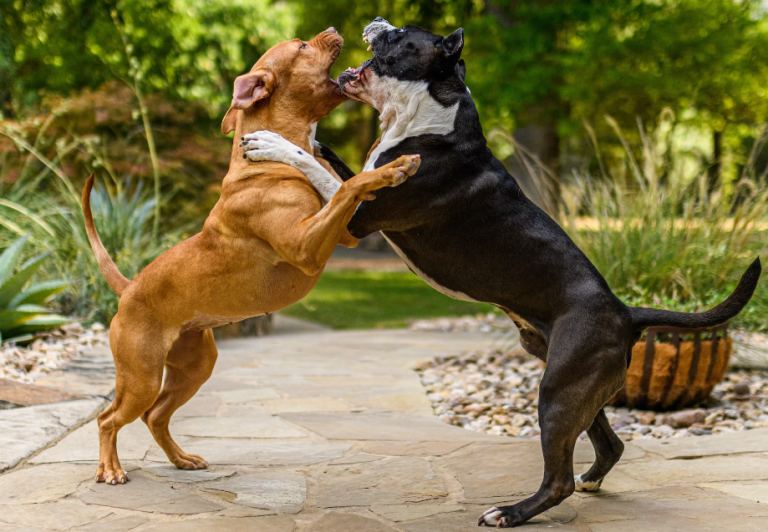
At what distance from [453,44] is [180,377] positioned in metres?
2.02

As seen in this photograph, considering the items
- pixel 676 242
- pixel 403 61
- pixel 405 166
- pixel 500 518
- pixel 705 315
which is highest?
pixel 403 61

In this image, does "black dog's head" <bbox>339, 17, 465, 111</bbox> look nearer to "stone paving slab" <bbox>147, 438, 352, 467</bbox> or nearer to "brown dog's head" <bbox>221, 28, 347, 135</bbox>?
"brown dog's head" <bbox>221, 28, 347, 135</bbox>

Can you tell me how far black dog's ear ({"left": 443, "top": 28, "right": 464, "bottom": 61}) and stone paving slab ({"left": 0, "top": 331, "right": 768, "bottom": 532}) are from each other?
1870 mm

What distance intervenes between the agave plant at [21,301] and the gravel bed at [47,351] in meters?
0.15

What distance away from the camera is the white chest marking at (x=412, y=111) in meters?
2.64

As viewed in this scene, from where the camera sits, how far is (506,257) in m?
2.76

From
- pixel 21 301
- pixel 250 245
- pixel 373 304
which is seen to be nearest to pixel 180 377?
pixel 250 245

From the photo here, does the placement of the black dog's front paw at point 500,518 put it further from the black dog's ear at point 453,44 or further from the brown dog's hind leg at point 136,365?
the black dog's ear at point 453,44

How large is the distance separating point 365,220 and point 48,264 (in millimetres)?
5895

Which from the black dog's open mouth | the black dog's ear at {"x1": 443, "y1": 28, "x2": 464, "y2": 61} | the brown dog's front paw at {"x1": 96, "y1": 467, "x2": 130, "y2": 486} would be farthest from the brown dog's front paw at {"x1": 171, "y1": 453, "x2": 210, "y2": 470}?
the black dog's ear at {"x1": 443, "y1": 28, "x2": 464, "y2": 61}

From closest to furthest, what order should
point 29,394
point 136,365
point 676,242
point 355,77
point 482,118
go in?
point 355,77 → point 136,365 → point 29,394 → point 676,242 → point 482,118

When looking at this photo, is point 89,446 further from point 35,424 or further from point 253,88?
point 253,88

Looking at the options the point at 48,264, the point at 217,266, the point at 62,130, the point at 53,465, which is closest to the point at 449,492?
the point at 217,266

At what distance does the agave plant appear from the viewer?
5.58 metres
